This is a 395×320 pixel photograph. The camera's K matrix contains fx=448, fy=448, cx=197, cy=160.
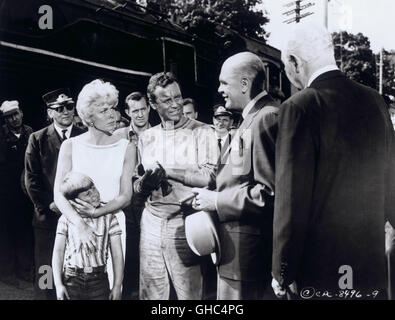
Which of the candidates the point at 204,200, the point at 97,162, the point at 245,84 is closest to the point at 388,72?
the point at 245,84

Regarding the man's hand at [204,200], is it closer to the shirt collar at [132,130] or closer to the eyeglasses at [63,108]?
the shirt collar at [132,130]

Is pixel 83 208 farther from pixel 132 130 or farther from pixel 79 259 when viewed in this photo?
pixel 132 130

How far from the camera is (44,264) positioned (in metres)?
3.73

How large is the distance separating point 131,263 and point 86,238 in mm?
433

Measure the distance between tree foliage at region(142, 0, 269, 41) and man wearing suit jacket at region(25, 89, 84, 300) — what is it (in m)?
1.22

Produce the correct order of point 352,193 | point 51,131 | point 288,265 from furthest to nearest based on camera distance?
1. point 51,131
2. point 352,193
3. point 288,265

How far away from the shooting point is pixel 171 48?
13.0 ft

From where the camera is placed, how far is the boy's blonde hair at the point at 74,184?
3715 millimetres

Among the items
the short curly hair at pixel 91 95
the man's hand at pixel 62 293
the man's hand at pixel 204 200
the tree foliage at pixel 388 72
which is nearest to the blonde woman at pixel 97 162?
the short curly hair at pixel 91 95

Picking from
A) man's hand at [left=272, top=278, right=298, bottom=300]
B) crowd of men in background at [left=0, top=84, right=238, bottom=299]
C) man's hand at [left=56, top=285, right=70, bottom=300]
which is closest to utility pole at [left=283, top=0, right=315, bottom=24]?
crowd of men in background at [left=0, top=84, right=238, bottom=299]

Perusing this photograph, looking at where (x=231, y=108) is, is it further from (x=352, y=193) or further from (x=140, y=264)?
(x=140, y=264)
